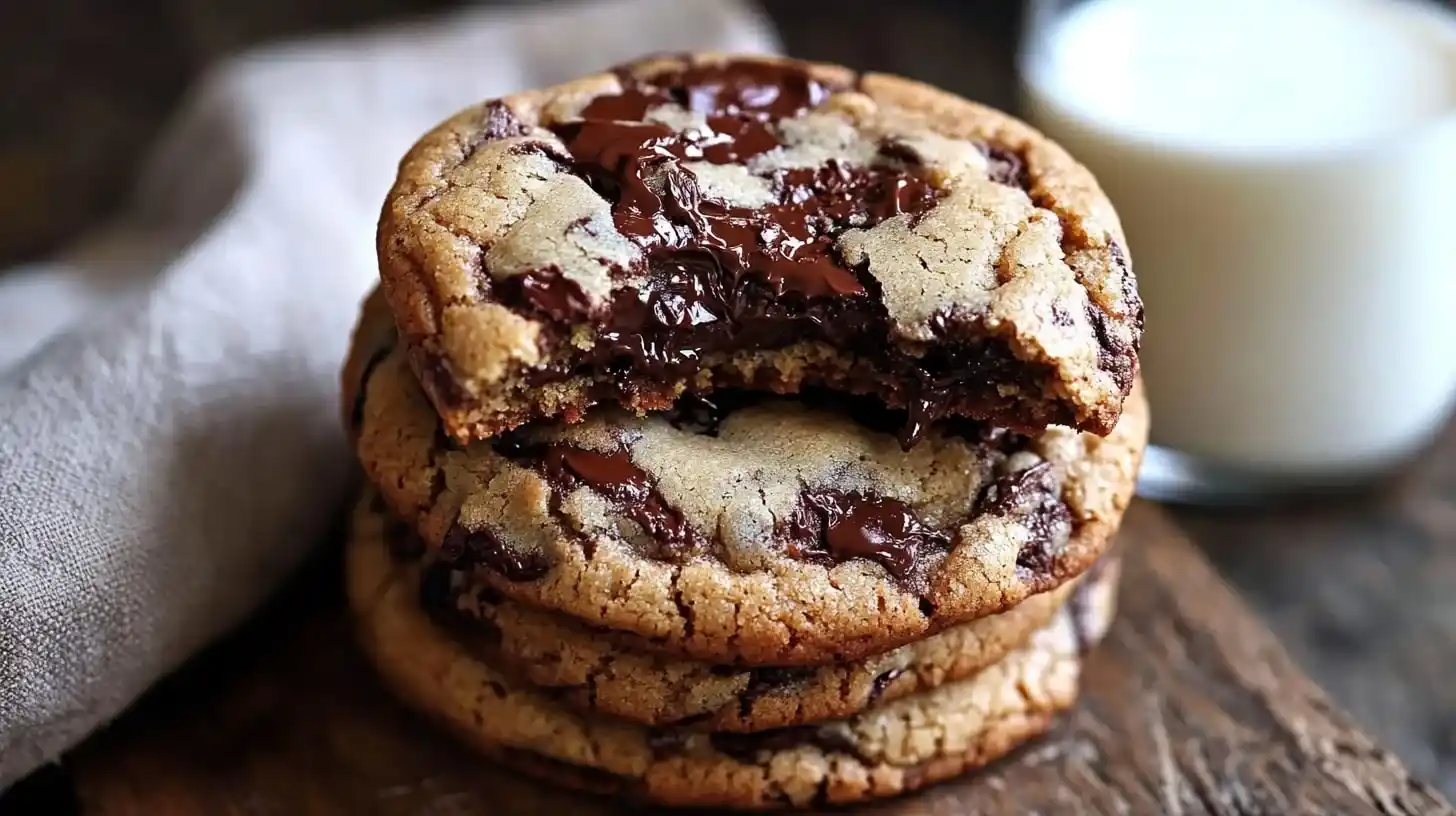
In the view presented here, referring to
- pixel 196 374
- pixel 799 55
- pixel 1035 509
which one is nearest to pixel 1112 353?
pixel 1035 509

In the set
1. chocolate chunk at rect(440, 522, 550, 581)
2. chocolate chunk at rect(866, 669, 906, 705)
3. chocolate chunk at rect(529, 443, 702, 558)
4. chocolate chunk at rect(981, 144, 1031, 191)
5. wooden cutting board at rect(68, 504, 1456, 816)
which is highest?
chocolate chunk at rect(981, 144, 1031, 191)

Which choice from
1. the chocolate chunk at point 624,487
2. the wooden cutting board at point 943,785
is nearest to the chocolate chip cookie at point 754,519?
the chocolate chunk at point 624,487

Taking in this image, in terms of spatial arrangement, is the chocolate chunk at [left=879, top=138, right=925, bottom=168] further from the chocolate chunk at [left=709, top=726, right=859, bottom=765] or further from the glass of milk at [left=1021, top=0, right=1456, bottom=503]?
the chocolate chunk at [left=709, top=726, right=859, bottom=765]

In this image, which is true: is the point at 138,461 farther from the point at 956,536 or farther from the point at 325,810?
the point at 956,536

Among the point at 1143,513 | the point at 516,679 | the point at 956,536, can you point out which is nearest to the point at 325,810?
the point at 516,679

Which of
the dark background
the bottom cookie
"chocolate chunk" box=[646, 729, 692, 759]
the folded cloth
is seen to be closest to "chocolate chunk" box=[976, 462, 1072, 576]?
the bottom cookie

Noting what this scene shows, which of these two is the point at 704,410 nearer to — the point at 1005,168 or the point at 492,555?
the point at 492,555

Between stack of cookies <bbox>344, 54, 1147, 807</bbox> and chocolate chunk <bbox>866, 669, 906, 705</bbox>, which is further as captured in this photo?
chocolate chunk <bbox>866, 669, 906, 705</bbox>
